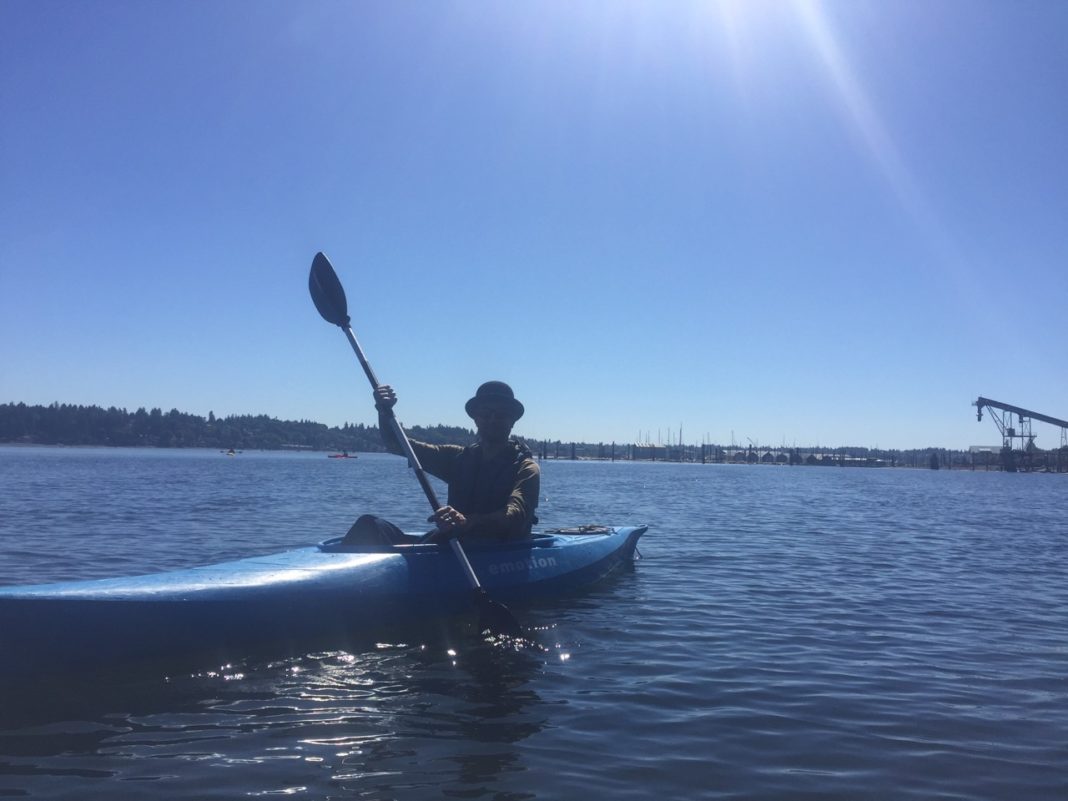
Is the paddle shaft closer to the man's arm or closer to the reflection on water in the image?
the man's arm

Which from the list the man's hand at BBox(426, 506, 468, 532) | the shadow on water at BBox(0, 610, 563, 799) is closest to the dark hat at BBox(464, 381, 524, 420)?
the man's hand at BBox(426, 506, 468, 532)

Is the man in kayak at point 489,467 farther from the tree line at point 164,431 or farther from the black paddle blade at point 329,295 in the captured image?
the tree line at point 164,431

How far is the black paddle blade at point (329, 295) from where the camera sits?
8742 mm

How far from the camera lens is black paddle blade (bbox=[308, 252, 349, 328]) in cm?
874

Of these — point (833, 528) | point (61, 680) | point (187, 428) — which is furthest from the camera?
point (187, 428)

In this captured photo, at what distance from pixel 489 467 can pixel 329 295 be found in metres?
2.87

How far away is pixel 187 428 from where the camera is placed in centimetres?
14912

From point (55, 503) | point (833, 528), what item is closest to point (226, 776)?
point (833, 528)

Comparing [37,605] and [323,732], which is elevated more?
[37,605]

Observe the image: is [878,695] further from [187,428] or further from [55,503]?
[187,428]

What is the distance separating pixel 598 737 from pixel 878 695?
82.0 inches

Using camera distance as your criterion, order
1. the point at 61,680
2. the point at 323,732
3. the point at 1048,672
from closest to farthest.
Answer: the point at 323,732 → the point at 61,680 → the point at 1048,672

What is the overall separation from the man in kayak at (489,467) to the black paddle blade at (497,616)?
91cm

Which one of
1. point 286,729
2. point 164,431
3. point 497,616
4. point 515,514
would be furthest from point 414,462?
point 164,431
